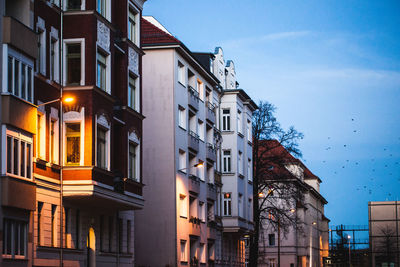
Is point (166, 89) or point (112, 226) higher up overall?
point (166, 89)

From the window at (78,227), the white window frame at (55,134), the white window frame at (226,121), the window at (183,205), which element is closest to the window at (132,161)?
the window at (78,227)

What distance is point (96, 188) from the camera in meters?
33.9

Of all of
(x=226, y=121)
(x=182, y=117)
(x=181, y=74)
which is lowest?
(x=182, y=117)

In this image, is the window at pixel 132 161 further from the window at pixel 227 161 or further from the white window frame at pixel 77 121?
the window at pixel 227 161

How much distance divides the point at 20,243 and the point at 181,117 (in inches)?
1085

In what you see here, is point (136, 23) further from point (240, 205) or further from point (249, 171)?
point (249, 171)

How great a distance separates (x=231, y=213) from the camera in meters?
68.0

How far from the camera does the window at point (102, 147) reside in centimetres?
3544


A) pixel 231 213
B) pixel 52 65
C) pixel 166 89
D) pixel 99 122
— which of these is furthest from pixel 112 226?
pixel 231 213

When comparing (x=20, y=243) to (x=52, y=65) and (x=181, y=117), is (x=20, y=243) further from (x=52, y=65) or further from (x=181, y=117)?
(x=181, y=117)

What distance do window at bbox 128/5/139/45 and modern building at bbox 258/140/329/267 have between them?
1130 inches

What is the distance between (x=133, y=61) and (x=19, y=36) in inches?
469

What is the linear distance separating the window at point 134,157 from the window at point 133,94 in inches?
64.5

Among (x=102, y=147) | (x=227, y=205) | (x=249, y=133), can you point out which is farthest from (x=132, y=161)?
(x=249, y=133)
